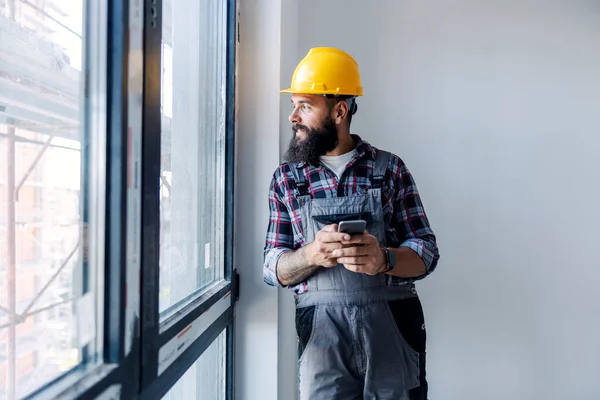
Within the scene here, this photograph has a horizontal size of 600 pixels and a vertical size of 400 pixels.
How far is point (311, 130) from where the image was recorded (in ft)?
5.09

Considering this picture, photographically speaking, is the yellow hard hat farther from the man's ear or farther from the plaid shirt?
Answer: the plaid shirt

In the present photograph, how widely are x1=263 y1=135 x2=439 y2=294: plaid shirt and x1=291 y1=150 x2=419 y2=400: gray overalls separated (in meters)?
0.05

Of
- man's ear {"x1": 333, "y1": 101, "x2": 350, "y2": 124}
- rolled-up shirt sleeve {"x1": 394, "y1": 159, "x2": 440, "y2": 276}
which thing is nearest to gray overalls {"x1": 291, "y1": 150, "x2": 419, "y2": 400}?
rolled-up shirt sleeve {"x1": 394, "y1": 159, "x2": 440, "y2": 276}

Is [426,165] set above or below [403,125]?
below

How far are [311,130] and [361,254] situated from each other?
0.47 metres

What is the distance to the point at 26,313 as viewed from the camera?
0.64m

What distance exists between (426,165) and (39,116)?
1.82 meters

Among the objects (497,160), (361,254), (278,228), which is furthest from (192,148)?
(497,160)

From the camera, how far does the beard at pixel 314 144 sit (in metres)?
1.54

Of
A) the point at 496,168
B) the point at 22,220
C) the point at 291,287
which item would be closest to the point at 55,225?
the point at 22,220

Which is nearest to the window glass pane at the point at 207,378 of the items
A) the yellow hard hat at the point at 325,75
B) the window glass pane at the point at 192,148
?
the window glass pane at the point at 192,148

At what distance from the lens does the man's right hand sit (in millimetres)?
1296

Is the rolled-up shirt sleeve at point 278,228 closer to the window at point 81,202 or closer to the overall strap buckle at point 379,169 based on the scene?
the overall strap buckle at point 379,169

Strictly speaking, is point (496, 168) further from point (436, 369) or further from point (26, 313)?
point (26, 313)
